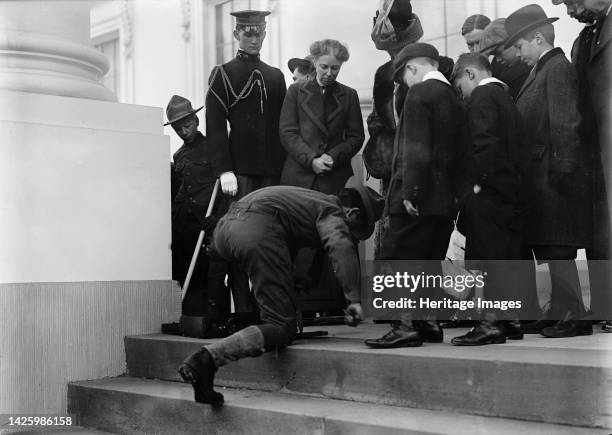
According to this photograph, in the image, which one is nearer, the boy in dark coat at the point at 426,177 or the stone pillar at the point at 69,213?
the boy in dark coat at the point at 426,177

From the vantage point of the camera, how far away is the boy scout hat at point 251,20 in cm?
540

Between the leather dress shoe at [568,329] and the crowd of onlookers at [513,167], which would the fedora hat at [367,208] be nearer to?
the crowd of onlookers at [513,167]

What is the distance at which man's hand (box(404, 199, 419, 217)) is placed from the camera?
4.02 metres

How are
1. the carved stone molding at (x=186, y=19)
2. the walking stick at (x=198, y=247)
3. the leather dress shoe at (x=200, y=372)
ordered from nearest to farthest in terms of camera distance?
the leather dress shoe at (x=200, y=372)
the walking stick at (x=198, y=247)
the carved stone molding at (x=186, y=19)

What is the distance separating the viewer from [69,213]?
507 cm

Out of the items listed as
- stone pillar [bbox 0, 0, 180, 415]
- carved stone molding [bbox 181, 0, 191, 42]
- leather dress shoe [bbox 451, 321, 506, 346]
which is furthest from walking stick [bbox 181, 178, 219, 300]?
leather dress shoe [bbox 451, 321, 506, 346]

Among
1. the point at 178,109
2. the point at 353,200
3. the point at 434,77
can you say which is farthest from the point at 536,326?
the point at 178,109

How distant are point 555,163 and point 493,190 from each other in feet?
1.21

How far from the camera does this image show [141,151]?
539 cm

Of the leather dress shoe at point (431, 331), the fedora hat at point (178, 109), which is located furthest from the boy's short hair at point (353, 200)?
the fedora hat at point (178, 109)

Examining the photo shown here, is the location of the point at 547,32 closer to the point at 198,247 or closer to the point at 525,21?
the point at 525,21

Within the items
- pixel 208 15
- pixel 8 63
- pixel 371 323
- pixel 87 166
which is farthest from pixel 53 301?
pixel 208 15

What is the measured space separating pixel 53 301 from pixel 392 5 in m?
A: 2.63

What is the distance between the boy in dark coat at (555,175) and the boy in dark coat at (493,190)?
7.4 inches
